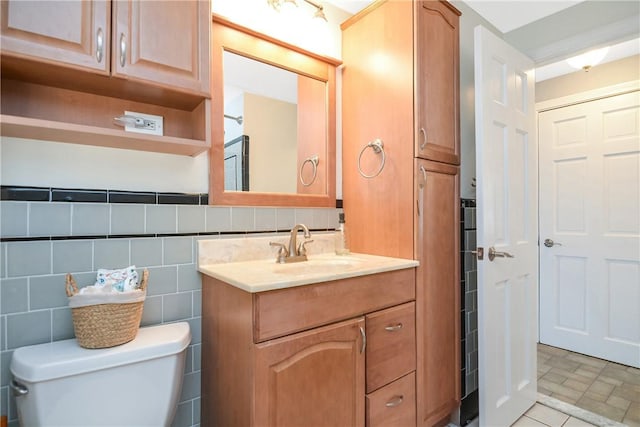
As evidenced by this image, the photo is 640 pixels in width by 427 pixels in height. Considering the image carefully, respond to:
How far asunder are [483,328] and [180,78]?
1.75m

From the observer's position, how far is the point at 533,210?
2.00 metres

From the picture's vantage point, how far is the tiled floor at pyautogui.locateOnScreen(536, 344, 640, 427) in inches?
76.7

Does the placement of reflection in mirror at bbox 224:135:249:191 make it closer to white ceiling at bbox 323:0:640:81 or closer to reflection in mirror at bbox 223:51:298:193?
reflection in mirror at bbox 223:51:298:193

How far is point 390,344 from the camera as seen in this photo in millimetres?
1397

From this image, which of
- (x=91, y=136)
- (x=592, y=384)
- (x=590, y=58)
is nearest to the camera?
(x=91, y=136)

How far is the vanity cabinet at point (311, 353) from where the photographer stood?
1031mm

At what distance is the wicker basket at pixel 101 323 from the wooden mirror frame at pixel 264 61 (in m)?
0.56

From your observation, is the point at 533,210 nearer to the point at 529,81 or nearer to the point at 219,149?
the point at 529,81

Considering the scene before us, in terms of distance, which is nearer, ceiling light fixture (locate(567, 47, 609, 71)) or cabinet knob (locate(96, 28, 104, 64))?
cabinet knob (locate(96, 28, 104, 64))

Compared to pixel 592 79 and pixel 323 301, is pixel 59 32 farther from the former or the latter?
pixel 592 79

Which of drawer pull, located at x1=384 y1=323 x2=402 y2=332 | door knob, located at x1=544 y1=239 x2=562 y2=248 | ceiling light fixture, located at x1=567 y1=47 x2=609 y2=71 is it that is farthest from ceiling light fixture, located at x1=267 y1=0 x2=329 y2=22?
door knob, located at x1=544 y1=239 x2=562 y2=248

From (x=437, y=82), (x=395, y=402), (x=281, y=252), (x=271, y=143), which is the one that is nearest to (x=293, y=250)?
(x=281, y=252)

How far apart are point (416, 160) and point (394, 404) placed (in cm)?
110

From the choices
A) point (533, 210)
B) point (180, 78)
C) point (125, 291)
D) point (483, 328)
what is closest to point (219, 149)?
point (180, 78)
